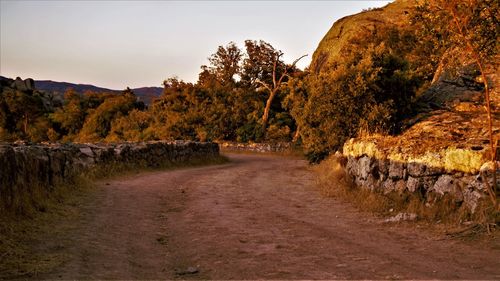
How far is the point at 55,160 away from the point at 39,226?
14.2ft

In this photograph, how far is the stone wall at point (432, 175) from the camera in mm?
9633

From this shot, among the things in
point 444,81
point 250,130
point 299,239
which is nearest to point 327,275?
point 299,239

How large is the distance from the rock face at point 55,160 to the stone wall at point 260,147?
634 inches

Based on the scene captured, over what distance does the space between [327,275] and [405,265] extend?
4.45 ft

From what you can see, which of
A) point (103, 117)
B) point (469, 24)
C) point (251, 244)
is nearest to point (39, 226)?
point (251, 244)

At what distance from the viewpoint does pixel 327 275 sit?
20.6 feet

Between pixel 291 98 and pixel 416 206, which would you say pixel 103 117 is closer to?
pixel 291 98

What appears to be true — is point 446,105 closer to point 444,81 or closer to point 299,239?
point 444,81

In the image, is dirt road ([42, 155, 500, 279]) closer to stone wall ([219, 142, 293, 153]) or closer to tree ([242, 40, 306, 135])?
stone wall ([219, 142, 293, 153])

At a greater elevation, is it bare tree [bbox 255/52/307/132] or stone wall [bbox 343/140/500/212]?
bare tree [bbox 255/52/307/132]

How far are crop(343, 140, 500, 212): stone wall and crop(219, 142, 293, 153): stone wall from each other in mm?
25506

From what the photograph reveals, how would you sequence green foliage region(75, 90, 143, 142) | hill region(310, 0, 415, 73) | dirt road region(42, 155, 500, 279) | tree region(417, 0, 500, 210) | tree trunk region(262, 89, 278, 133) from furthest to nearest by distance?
green foliage region(75, 90, 143, 142) → hill region(310, 0, 415, 73) → tree trunk region(262, 89, 278, 133) → tree region(417, 0, 500, 210) → dirt road region(42, 155, 500, 279)

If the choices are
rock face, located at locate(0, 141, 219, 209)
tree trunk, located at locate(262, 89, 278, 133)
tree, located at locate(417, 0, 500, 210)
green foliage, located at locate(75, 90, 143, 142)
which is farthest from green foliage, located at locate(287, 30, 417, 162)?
green foliage, located at locate(75, 90, 143, 142)

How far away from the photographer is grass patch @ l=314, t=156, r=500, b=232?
8.98 m
